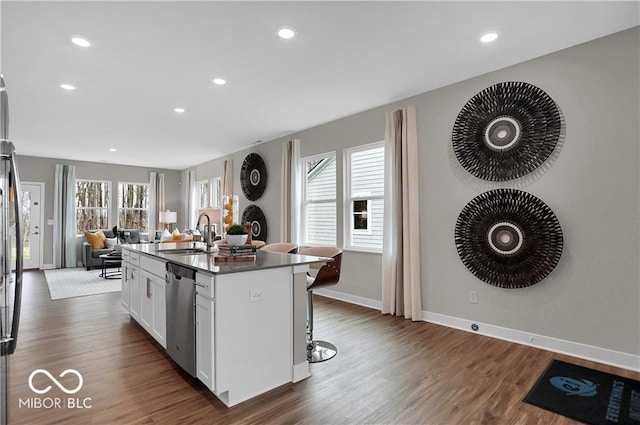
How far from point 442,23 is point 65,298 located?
603cm

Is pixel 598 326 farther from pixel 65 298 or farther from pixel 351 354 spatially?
pixel 65 298

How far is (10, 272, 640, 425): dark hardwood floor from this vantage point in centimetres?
204

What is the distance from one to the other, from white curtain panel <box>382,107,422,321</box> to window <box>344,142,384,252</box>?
313mm

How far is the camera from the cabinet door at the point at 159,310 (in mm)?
2830

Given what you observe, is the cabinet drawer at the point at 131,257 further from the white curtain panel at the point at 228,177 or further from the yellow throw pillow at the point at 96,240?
the yellow throw pillow at the point at 96,240

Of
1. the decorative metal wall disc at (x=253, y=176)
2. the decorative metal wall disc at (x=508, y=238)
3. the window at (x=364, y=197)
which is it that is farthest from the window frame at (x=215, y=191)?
the decorative metal wall disc at (x=508, y=238)

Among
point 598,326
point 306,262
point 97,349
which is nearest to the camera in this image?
point 306,262

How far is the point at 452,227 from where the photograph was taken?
3729mm

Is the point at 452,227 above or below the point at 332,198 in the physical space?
below

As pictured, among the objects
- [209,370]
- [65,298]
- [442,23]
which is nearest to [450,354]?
[209,370]

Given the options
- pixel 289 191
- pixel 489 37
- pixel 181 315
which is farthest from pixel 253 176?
pixel 489 37

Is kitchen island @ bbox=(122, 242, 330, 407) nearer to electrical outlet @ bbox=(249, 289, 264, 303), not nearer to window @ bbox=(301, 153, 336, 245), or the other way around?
electrical outlet @ bbox=(249, 289, 264, 303)

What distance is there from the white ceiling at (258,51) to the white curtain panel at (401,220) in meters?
0.47

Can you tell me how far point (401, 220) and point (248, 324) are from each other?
251cm
